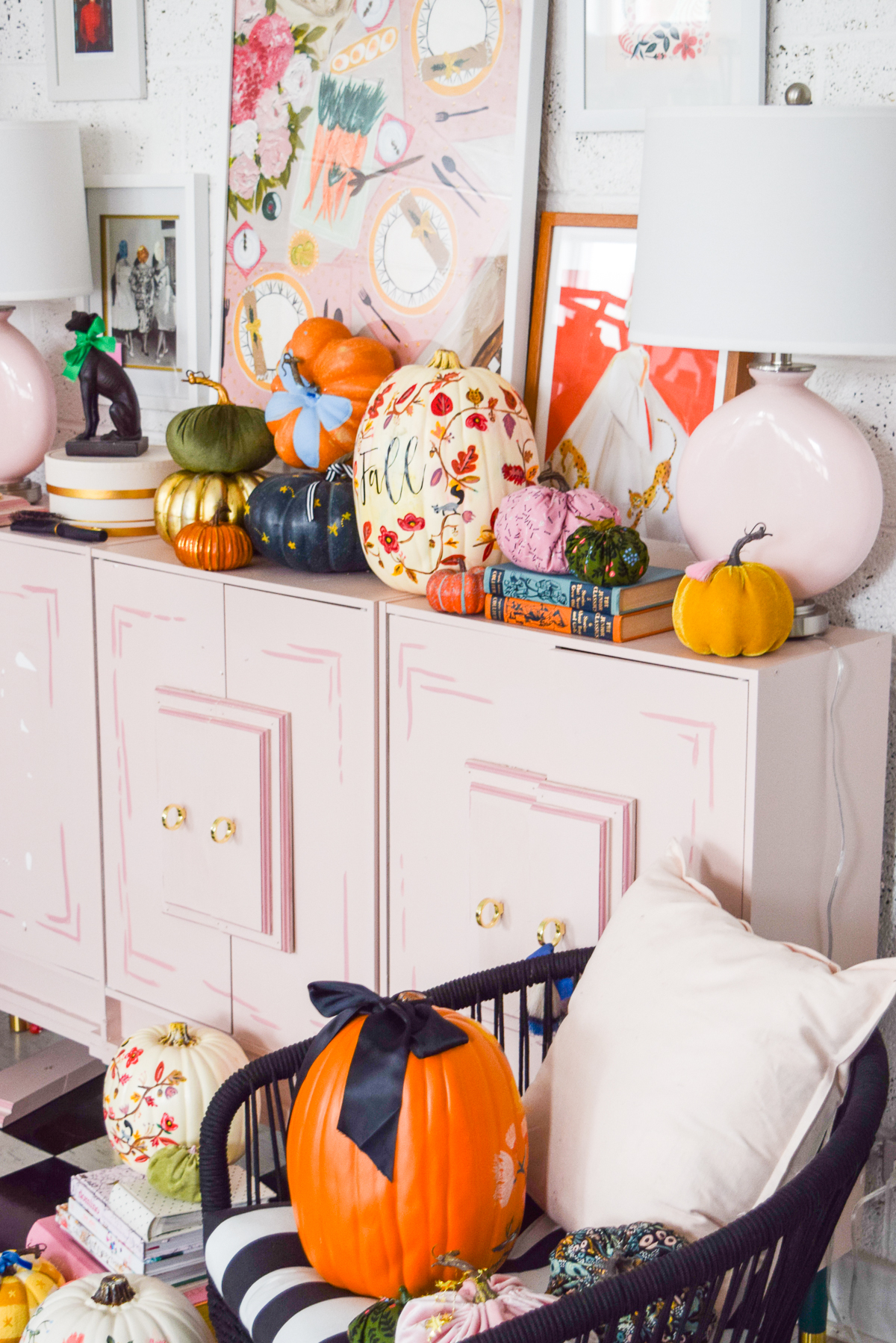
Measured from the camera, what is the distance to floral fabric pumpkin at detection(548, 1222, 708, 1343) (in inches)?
43.8

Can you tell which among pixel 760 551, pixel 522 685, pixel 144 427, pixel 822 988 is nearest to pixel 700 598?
pixel 760 551

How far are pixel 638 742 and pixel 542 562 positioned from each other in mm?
253

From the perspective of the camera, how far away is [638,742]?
156 centimetres

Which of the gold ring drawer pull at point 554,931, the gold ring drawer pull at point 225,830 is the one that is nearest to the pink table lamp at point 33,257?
the gold ring drawer pull at point 225,830

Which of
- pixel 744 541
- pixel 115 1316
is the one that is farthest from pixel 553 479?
pixel 115 1316

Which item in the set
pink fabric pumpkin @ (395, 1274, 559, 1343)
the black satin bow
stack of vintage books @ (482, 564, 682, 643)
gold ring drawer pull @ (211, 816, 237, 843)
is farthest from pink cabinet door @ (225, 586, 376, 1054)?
pink fabric pumpkin @ (395, 1274, 559, 1343)

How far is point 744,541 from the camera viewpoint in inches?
58.9

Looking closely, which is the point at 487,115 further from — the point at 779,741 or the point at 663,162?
the point at 779,741

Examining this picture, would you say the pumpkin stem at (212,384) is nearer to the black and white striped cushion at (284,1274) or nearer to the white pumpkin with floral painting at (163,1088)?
the white pumpkin with floral painting at (163,1088)

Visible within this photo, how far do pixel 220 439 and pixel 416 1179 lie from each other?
126 cm

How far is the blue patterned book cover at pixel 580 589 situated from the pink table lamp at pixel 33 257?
47.0 inches

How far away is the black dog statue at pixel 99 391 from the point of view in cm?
230

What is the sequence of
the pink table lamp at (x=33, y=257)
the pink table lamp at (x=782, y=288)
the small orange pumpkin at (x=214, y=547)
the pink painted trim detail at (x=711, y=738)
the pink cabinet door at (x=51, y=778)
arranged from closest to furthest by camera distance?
the pink table lamp at (x=782, y=288) → the pink painted trim detail at (x=711, y=738) → the small orange pumpkin at (x=214, y=547) → the pink cabinet door at (x=51, y=778) → the pink table lamp at (x=33, y=257)

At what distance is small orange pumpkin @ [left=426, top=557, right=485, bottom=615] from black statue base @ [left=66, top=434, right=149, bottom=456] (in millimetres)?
825
